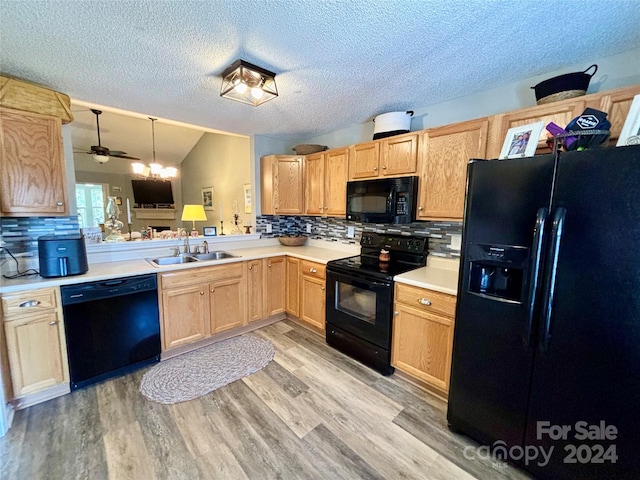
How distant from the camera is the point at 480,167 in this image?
1.47 m

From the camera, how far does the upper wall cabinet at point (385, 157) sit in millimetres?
2332

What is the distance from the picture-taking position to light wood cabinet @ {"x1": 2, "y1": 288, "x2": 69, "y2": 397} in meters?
1.77

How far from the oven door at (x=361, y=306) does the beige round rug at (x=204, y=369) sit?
78 cm

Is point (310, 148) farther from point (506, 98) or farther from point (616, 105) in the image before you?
point (616, 105)

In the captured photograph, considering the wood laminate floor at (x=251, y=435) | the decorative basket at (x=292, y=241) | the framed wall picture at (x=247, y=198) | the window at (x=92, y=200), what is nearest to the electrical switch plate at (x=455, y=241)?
the wood laminate floor at (x=251, y=435)

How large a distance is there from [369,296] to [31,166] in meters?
2.83

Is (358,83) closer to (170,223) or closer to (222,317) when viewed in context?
(222,317)

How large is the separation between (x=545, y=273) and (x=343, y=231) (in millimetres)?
2318

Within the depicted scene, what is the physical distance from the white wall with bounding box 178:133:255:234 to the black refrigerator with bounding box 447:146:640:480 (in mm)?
3932

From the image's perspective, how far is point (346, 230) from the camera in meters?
3.38

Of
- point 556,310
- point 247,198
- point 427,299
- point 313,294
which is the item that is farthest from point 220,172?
point 556,310

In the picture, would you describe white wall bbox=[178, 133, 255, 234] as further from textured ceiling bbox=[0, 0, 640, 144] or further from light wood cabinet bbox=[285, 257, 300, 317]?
textured ceiling bbox=[0, 0, 640, 144]


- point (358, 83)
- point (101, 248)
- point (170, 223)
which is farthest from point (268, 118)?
point (170, 223)

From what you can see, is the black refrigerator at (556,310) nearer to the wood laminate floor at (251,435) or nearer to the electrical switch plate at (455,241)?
the wood laminate floor at (251,435)
